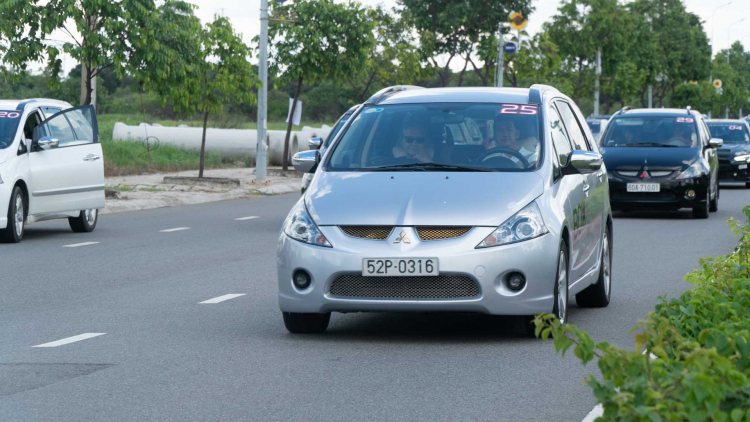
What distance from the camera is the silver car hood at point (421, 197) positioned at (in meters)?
7.47

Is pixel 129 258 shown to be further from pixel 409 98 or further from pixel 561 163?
pixel 561 163

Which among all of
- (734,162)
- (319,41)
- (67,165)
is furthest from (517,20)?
(67,165)

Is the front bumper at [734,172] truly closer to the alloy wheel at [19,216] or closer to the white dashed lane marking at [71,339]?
the alloy wheel at [19,216]

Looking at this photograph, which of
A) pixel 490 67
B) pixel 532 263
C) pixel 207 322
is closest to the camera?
pixel 532 263

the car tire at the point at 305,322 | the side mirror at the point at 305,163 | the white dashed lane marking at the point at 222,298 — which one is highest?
the side mirror at the point at 305,163

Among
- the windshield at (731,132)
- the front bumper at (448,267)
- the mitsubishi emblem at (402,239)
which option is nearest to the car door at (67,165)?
the front bumper at (448,267)

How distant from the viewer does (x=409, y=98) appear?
9023 mm

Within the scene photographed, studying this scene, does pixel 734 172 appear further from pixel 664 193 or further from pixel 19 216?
pixel 19 216

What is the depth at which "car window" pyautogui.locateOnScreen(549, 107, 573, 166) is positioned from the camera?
8.61m

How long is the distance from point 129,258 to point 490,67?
42957mm

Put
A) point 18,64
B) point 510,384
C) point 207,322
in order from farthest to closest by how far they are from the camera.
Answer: point 18,64
point 207,322
point 510,384

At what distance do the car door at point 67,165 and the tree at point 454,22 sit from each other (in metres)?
34.5

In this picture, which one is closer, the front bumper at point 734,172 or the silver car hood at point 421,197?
the silver car hood at point 421,197

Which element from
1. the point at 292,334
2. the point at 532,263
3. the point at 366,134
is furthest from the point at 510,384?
the point at 366,134
